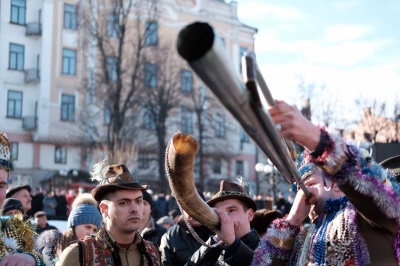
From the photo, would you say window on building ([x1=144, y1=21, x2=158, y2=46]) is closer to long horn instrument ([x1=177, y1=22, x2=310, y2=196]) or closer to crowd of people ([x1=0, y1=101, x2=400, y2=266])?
crowd of people ([x1=0, y1=101, x2=400, y2=266])

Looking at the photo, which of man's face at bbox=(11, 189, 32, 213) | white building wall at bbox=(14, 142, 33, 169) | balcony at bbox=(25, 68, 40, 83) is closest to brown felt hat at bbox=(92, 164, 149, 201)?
man's face at bbox=(11, 189, 32, 213)

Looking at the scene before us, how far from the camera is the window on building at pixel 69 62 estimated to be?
124 feet

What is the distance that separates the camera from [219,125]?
132ft

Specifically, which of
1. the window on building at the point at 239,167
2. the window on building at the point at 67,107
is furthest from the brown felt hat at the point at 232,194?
the window on building at the point at 239,167

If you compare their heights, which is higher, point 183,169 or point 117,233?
point 183,169

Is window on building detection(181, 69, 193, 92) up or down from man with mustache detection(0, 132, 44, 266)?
up

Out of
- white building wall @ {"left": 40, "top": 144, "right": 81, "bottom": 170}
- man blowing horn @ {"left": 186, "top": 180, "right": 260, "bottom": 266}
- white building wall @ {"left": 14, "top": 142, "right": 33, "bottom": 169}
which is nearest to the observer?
man blowing horn @ {"left": 186, "top": 180, "right": 260, "bottom": 266}

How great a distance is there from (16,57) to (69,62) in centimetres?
324

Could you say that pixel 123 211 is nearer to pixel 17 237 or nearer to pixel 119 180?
pixel 119 180

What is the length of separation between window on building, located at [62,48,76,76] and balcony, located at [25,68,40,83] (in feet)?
5.45

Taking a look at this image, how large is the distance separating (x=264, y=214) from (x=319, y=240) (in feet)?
9.66

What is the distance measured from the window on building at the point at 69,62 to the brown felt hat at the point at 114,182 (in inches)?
1355

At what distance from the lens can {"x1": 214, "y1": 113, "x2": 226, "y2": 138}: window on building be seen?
3942cm

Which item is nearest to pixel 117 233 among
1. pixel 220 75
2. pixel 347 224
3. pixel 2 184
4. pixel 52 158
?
pixel 2 184
